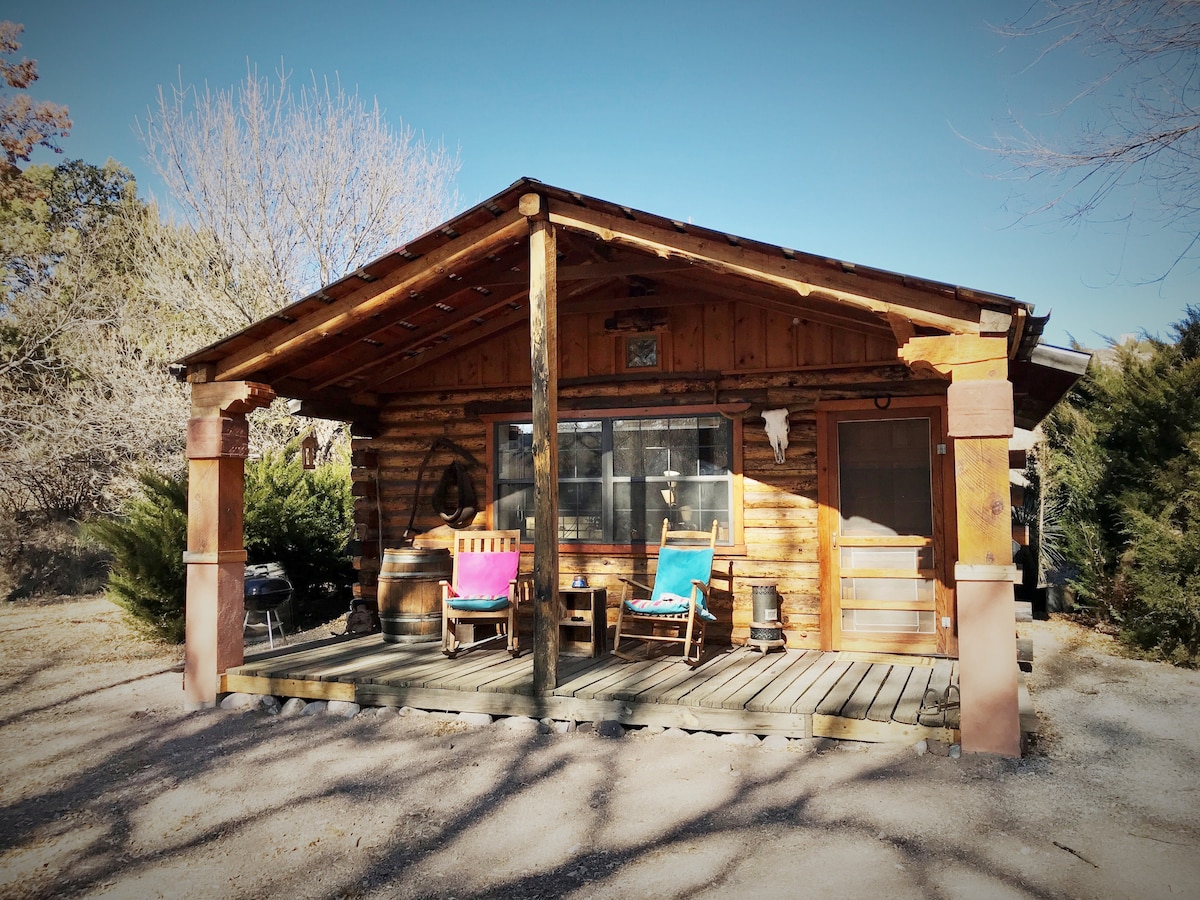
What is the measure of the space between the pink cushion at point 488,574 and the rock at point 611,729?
203 centimetres

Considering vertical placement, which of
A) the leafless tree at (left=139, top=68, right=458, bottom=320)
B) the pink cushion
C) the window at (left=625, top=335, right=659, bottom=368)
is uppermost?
the leafless tree at (left=139, top=68, right=458, bottom=320)

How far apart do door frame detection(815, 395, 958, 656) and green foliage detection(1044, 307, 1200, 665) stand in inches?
109

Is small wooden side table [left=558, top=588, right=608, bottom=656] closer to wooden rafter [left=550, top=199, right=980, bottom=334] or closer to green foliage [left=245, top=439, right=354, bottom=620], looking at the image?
wooden rafter [left=550, top=199, right=980, bottom=334]

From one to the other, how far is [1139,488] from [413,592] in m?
8.02

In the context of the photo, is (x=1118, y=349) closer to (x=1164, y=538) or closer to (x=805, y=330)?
(x=1164, y=538)

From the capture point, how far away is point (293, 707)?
5.93 metres

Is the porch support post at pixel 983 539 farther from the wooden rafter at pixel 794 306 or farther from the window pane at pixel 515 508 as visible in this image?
the window pane at pixel 515 508

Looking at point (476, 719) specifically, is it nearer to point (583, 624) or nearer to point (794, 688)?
point (583, 624)

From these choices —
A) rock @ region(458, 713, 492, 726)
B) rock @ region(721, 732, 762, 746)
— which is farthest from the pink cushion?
rock @ region(721, 732, 762, 746)

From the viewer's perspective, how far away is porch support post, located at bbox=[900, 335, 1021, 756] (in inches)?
174

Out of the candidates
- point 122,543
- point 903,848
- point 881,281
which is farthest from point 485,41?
point 903,848

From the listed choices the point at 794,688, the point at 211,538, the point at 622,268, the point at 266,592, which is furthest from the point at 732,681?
the point at 266,592

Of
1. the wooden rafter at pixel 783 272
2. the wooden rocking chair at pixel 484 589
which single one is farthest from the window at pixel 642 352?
the wooden rafter at pixel 783 272

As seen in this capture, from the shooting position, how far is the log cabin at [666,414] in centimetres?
468
